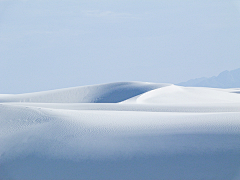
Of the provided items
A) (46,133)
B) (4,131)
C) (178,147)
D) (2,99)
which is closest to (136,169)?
(178,147)

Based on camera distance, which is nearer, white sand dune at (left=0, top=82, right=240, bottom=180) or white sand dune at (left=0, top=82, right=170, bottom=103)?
white sand dune at (left=0, top=82, right=240, bottom=180)

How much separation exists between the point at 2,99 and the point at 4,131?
20.3 metres

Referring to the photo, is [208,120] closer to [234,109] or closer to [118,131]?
[118,131]

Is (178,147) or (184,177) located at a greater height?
(178,147)

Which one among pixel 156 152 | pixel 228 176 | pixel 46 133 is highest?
pixel 46 133

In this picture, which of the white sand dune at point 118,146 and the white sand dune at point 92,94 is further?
the white sand dune at point 92,94

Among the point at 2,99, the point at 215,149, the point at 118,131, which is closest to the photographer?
the point at 215,149

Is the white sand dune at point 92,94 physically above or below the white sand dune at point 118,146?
above

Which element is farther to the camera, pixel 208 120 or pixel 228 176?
pixel 208 120

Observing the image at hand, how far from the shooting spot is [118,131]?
7086 millimetres

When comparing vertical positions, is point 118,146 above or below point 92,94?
below

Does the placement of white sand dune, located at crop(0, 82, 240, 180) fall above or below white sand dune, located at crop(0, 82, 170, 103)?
below

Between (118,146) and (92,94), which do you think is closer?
(118,146)

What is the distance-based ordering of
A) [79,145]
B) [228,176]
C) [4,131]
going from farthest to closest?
[4,131]
[79,145]
[228,176]
